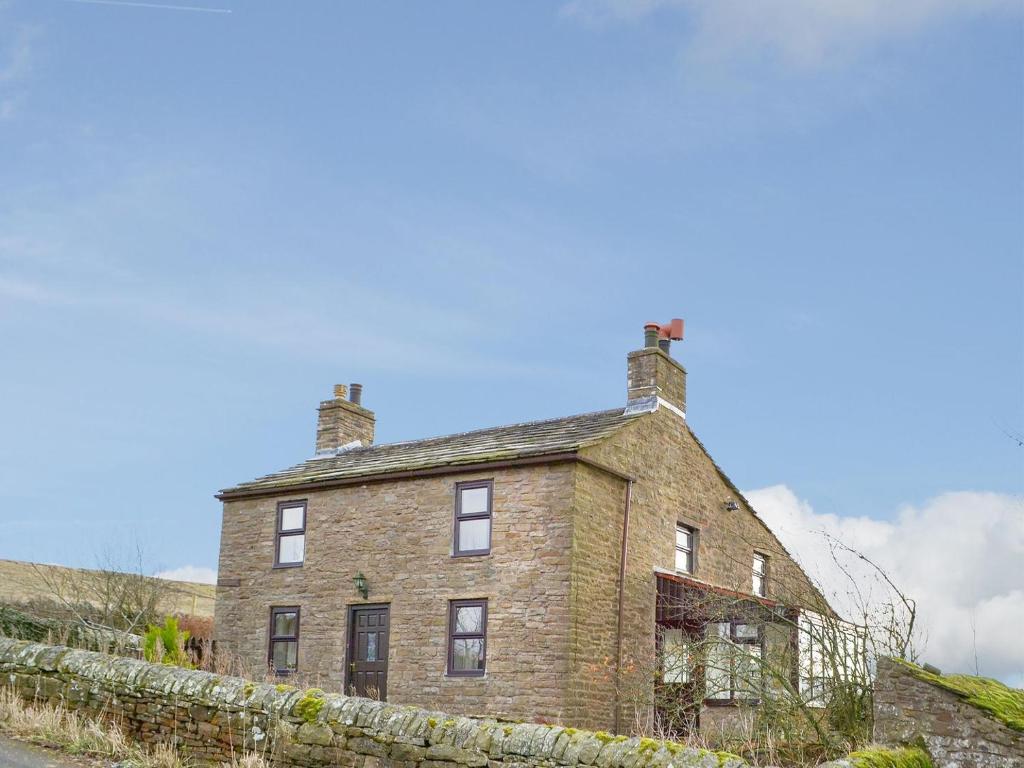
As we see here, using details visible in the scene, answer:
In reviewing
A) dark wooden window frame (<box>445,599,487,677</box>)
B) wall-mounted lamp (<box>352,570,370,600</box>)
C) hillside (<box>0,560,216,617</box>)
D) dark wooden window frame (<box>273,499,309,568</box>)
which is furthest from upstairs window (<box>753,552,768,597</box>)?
hillside (<box>0,560,216,617</box>)

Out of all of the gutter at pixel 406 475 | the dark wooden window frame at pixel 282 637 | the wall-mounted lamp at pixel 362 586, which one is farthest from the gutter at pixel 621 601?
the dark wooden window frame at pixel 282 637

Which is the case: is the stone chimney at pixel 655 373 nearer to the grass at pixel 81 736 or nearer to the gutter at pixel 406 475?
the gutter at pixel 406 475

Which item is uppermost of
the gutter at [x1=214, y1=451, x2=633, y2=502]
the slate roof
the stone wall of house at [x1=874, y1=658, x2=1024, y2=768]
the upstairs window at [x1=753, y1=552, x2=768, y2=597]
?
the slate roof

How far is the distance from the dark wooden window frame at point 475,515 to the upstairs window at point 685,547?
4.93 metres

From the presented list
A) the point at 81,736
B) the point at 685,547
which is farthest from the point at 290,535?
the point at 81,736

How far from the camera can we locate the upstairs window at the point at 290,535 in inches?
1003

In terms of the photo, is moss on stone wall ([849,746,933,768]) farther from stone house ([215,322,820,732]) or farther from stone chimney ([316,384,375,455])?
stone chimney ([316,384,375,455])

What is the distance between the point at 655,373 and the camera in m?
24.9

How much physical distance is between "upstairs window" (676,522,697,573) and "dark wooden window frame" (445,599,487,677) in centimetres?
A: 510

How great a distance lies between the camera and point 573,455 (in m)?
21.4

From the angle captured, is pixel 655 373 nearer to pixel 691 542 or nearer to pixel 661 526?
pixel 661 526

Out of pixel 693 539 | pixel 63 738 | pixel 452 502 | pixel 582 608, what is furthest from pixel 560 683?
pixel 63 738

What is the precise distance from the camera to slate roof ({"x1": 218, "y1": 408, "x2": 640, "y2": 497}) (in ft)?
74.6

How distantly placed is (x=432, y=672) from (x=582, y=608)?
3461 millimetres
